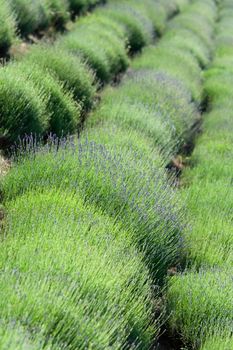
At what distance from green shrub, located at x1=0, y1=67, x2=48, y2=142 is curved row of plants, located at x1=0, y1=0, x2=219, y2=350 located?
32 centimetres

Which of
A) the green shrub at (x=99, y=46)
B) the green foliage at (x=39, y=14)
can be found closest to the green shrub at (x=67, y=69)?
the green shrub at (x=99, y=46)

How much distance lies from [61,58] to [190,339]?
3645mm

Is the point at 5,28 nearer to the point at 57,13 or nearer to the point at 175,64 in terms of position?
the point at 57,13

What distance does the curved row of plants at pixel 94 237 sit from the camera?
2.47m

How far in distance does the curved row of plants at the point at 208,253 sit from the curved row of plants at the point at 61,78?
130 cm

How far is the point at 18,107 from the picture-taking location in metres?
4.80

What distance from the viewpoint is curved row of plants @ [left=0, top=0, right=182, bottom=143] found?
4.91m

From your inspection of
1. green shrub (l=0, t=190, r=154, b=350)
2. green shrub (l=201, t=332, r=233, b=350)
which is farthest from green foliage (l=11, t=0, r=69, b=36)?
green shrub (l=201, t=332, r=233, b=350)

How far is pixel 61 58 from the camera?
6.30 meters

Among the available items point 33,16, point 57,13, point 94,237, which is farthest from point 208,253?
point 57,13

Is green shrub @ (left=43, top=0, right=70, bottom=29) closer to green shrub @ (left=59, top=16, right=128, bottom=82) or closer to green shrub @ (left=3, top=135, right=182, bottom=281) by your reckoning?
green shrub @ (left=59, top=16, right=128, bottom=82)

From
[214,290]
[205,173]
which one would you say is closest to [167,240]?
[214,290]

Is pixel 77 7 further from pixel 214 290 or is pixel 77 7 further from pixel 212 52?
pixel 214 290

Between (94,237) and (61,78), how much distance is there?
131 inches
